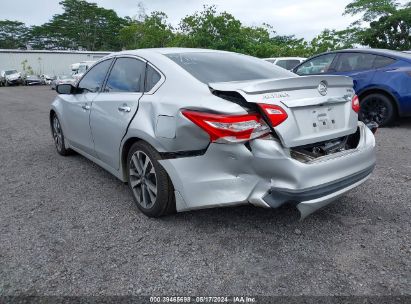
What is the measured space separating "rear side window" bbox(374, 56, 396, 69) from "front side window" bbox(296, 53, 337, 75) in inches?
35.5

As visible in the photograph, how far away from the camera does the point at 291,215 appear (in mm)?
3037

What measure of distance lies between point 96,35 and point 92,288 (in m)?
77.2

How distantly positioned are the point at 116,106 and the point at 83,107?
0.88 metres

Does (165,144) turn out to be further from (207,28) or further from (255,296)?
(207,28)

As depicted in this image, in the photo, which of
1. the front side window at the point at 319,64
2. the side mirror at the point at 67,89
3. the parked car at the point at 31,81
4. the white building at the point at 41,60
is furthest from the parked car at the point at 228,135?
the white building at the point at 41,60

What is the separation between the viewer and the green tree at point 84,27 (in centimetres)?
7012

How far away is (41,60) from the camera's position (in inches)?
1594

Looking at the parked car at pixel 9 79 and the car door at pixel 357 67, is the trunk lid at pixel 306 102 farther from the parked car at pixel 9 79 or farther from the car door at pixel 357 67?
the parked car at pixel 9 79

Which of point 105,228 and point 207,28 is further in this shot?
point 207,28

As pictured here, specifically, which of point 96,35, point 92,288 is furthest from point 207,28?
point 96,35

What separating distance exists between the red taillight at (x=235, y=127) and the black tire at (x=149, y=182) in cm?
63

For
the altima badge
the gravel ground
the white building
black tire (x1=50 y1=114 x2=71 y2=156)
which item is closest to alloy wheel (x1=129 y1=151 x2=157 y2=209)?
the gravel ground

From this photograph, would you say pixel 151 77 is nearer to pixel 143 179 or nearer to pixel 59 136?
pixel 143 179

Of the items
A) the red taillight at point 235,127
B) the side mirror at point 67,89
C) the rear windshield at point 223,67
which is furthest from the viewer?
the side mirror at point 67,89
